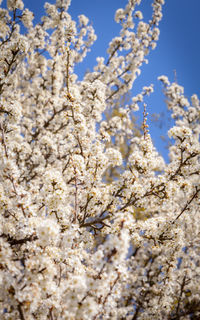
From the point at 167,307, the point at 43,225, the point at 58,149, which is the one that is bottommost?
the point at 167,307

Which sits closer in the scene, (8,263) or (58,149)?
(8,263)

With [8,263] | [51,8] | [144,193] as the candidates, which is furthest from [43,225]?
[51,8]

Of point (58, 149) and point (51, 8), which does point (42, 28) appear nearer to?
point (51, 8)

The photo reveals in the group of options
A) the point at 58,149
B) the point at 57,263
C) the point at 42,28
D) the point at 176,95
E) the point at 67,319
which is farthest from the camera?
A: the point at 176,95

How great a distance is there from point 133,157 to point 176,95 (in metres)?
9.46

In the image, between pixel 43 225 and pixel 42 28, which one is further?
pixel 42 28

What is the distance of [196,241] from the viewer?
7691mm

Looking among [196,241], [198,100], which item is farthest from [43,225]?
[198,100]

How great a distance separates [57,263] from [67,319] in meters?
0.88

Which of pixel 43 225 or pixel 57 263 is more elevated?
pixel 43 225

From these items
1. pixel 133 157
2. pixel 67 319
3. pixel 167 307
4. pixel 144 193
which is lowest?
pixel 67 319

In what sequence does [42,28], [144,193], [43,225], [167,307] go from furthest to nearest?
[42,28]
[167,307]
[144,193]
[43,225]

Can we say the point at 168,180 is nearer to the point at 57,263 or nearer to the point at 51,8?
the point at 57,263

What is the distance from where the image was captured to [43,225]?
259 cm
